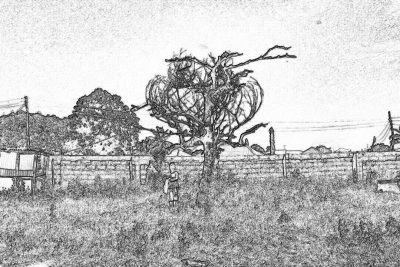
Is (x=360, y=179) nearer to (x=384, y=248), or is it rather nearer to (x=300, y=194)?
(x=300, y=194)

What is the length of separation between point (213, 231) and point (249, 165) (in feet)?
44.9

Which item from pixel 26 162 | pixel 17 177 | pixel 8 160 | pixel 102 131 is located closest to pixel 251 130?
pixel 17 177

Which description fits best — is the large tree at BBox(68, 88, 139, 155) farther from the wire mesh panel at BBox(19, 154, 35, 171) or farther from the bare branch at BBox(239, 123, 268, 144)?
the bare branch at BBox(239, 123, 268, 144)

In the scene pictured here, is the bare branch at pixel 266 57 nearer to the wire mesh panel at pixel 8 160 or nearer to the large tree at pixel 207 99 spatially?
the large tree at pixel 207 99

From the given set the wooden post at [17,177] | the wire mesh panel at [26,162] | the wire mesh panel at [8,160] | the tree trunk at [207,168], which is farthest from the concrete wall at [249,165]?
the tree trunk at [207,168]

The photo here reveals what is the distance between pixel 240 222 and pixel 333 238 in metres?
2.53

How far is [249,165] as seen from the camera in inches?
903

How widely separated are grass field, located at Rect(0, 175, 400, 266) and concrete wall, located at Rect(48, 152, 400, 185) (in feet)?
24.2

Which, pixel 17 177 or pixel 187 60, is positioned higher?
pixel 187 60

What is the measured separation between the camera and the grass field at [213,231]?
7.84 meters

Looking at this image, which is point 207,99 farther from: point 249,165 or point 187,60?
point 249,165

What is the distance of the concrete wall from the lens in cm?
2222

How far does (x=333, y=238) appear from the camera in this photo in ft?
28.7

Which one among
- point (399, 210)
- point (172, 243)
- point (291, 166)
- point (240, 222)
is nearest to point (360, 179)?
point (291, 166)
